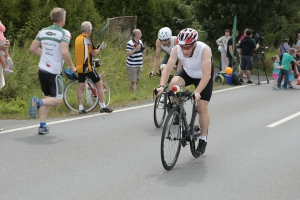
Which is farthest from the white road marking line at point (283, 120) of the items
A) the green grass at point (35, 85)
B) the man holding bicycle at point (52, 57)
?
the man holding bicycle at point (52, 57)

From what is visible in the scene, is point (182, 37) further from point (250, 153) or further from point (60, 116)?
point (60, 116)

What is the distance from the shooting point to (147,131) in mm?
10172

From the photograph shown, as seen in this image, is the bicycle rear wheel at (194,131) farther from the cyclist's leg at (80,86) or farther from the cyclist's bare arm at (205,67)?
the cyclist's leg at (80,86)

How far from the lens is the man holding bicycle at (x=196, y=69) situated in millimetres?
7316

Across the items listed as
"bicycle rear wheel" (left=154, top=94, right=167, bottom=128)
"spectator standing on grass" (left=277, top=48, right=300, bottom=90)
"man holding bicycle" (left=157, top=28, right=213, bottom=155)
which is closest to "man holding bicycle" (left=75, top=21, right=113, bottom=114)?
"bicycle rear wheel" (left=154, top=94, right=167, bottom=128)

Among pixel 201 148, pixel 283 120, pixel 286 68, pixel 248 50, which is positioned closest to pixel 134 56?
pixel 283 120

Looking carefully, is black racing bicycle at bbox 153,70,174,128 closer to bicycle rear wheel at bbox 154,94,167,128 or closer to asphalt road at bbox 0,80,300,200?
bicycle rear wheel at bbox 154,94,167,128

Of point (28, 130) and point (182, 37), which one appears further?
point (28, 130)

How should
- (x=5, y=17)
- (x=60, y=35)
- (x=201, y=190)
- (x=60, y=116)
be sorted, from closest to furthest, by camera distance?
(x=201, y=190)
(x=60, y=35)
(x=60, y=116)
(x=5, y=17)

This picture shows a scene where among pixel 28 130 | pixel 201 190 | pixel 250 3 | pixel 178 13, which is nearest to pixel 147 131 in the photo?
pixel 28 130

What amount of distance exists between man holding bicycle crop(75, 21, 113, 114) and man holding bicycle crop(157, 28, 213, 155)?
394 centimetres

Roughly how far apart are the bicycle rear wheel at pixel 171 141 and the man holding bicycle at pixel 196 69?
13.8 inches

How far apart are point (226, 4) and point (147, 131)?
643 inches

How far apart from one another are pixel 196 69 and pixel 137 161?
142 cm
